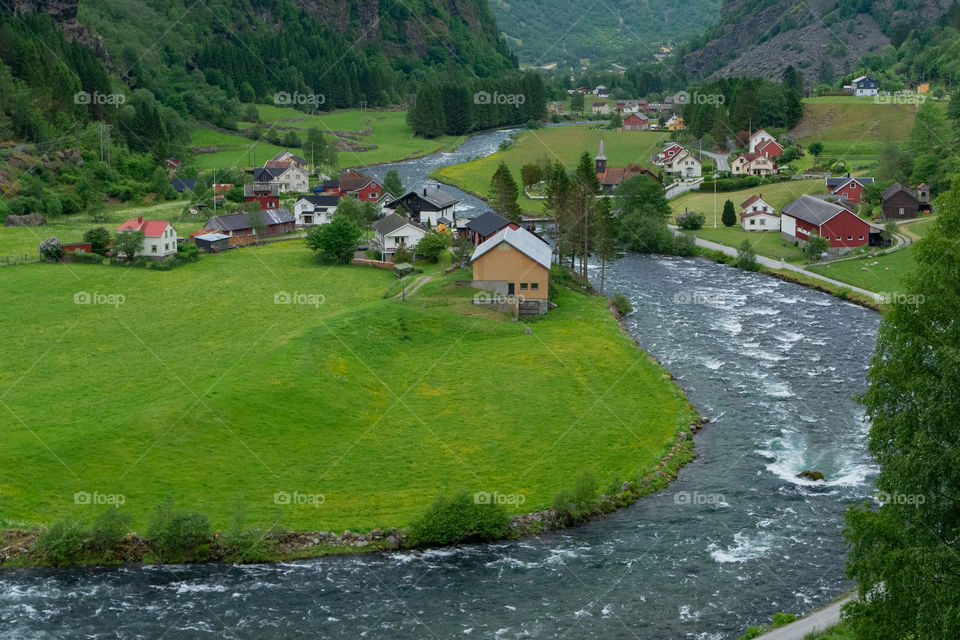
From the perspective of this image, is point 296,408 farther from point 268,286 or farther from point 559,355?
point 268,286

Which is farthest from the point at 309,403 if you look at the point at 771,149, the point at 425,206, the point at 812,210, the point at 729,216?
the point at 771,149

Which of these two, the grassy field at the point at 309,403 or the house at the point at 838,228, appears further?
the house at the point at 838,228

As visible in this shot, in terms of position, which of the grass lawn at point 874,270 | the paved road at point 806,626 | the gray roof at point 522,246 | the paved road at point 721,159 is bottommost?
the paved road at point 806,626

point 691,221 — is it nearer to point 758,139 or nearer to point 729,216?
point 729,216

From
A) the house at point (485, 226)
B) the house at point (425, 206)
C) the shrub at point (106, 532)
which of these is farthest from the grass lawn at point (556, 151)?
the shrub at point (106, 532)

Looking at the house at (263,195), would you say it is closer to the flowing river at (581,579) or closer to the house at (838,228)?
the house at (838,228)
